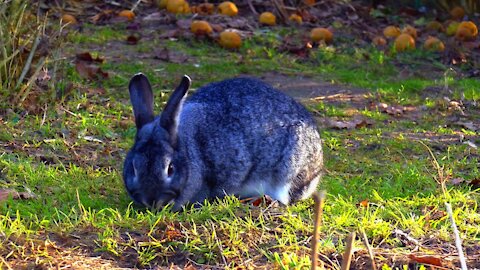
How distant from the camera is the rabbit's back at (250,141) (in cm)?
554

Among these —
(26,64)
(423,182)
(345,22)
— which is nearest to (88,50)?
(26,64)

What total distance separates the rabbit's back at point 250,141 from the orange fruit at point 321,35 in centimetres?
449

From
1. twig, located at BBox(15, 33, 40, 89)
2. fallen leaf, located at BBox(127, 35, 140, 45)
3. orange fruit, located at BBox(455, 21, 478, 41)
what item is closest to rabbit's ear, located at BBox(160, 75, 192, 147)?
twig, located at BBox(15, 33, 40, 89)

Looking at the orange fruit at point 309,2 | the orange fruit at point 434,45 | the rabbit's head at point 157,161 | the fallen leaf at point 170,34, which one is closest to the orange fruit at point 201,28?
the fallen leaf at point 170,34

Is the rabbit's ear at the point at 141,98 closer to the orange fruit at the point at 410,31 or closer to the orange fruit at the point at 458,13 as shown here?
the orange fruit at the point at 410,31

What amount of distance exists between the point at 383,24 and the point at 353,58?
171 centimetres

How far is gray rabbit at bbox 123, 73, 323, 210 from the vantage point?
513 cm

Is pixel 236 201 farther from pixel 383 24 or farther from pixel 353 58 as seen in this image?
pixel 383 24

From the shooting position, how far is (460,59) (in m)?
10.1

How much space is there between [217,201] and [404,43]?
17.8 ft

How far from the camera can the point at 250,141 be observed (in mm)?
5688

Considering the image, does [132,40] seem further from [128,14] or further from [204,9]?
[204,9]

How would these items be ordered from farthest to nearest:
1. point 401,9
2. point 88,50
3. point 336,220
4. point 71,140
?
point 401,9
point 88,50
point 71,140
point 336,220

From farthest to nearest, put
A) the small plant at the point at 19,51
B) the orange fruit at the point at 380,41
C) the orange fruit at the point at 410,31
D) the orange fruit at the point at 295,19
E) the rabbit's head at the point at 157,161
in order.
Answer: the orange fruit at the point at 295,19 < the orange fruit at the point at 410,31 < the orange fruit at the point at 380,41 < the small plant at the point at 19,51 < the rabbit's head at the point at 157,161
